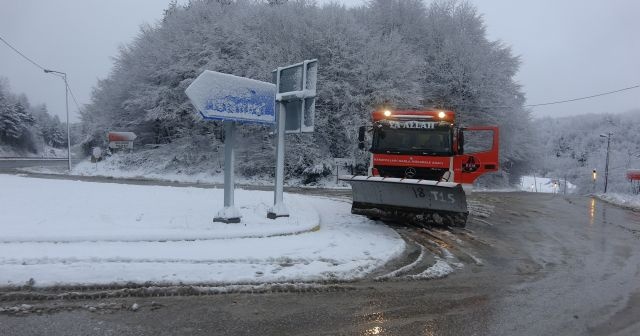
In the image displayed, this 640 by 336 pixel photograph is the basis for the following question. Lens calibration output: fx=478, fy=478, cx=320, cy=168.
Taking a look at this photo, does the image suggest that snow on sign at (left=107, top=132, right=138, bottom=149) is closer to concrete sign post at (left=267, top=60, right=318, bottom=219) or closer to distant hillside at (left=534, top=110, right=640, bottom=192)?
concrete sign post at (left=267, top=60, right=318, bottom=219)

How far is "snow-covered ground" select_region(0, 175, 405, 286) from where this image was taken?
243 inches

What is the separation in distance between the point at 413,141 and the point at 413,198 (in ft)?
5.51

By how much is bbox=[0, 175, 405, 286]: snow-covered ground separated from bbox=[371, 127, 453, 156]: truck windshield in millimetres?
1969

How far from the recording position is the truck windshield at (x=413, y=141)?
11828 millimetres

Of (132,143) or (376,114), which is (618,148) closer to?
(132,143)

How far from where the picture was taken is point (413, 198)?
11.1 m

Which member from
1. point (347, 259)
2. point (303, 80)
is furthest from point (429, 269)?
point (303, 80)

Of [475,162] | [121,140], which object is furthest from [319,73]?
[475,162]

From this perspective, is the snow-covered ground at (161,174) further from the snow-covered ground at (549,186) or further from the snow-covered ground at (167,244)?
the snow-covered ground at (549,186)

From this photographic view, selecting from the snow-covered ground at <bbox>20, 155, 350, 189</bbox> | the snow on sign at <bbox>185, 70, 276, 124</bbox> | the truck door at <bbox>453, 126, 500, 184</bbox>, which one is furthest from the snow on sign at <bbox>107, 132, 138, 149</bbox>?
the truck door at <bbox>453, 126, 500, 184</bbox>

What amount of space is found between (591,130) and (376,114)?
12872 cm

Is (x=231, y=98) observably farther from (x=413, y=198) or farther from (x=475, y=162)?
(x=475, y=162)

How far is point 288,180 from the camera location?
3066cm

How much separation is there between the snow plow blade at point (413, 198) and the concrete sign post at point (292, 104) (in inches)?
60.4
